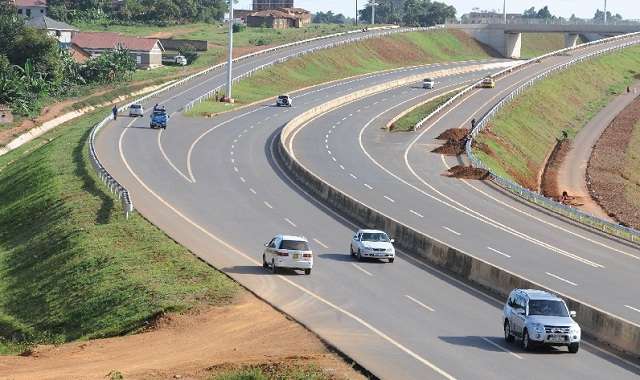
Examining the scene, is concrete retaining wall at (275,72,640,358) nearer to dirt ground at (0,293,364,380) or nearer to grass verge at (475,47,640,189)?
dirt ground at (0,293,364,380)

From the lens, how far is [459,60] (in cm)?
19300

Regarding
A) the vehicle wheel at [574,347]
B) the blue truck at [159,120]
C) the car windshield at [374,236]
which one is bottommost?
the blue truck at [159,120]

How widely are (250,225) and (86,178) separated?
15.8m

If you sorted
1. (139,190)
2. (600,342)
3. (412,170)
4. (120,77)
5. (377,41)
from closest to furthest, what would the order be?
(600,342) < (139,190) < (412,170) < (120,77) < (377,41)

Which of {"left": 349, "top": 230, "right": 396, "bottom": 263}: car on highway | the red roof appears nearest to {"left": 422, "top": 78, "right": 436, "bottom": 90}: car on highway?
the red roof

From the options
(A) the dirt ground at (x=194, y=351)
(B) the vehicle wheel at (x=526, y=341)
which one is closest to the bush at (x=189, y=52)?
(A) the dirt ground at (x=194, y=351)

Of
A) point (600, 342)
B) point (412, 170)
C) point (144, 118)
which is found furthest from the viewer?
point (144, 118)

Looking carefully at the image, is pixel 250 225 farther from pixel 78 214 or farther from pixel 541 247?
pixel 541 247

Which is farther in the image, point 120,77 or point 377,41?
point 377,41

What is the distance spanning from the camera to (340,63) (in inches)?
6649

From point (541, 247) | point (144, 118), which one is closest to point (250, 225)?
point (541, 247)

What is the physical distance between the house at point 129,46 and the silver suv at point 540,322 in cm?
13101

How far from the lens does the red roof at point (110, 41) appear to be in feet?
543

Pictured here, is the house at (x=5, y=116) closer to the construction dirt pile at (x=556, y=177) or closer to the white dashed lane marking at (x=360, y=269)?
the construction dirt pile at (x=556, y=177)
